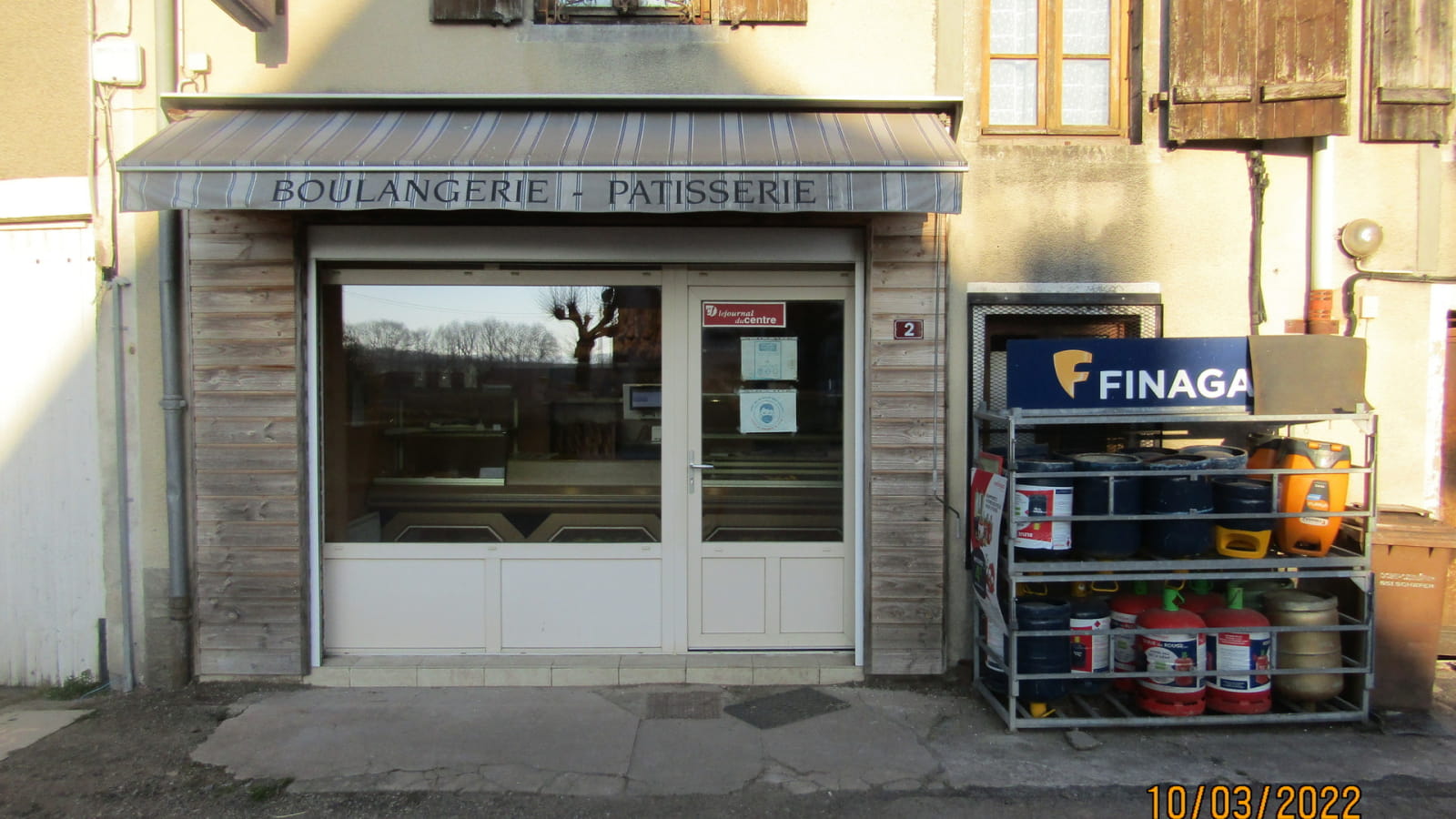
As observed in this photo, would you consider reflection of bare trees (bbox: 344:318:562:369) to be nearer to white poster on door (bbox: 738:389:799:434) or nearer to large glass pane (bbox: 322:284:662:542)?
large glass pane (bbox: 322:284:662:542)

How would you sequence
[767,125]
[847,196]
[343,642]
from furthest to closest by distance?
1. [343,642]
2. [767,125]
3. [847,196]

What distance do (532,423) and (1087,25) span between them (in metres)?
4.06

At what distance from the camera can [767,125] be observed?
481 cm

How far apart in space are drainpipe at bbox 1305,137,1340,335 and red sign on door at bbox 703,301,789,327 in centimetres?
304

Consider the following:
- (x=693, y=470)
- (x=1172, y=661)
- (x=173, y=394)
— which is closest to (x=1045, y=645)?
(x=1172, y=661)

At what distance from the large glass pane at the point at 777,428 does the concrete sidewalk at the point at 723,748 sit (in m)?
1.03

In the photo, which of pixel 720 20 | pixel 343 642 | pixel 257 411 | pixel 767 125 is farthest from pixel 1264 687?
pixel 257 411

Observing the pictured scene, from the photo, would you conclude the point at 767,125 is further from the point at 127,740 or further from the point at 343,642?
the point at 127,740

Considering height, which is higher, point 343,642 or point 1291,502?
point 1291,502

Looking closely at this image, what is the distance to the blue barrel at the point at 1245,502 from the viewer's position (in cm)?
436

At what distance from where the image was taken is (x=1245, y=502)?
4.36 metres

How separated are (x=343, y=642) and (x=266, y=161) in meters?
2.73
